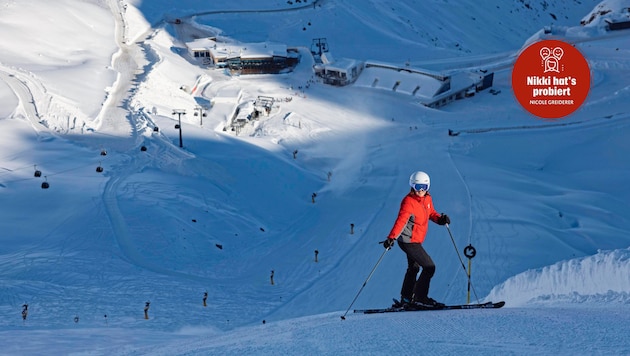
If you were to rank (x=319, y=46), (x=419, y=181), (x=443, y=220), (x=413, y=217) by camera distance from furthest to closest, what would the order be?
(x=319, y=46) → (x=443, y=220) → (x=413, y=217) → (x=419, y=181)

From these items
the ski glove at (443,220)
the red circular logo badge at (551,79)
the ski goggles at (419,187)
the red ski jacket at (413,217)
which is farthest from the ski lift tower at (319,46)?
the ski goggles at (419,187)

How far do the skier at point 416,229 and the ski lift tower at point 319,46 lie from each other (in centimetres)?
4467

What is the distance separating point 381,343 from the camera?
8664 millimetres

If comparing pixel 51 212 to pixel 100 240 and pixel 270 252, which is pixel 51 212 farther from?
pixel 270 252

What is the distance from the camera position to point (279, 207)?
2562 centimetres

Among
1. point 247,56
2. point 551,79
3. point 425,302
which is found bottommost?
point 425,302

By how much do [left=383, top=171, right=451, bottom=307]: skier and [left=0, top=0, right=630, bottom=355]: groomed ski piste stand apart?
0.49m

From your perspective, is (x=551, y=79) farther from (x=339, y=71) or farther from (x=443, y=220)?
(x=443, y=220)

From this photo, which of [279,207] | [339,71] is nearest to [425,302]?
[279,207]

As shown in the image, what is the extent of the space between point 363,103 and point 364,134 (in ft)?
21.9

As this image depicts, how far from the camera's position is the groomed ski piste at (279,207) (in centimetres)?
1088

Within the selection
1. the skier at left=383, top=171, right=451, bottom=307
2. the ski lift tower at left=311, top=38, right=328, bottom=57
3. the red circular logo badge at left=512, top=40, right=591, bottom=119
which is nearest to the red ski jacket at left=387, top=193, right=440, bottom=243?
the skier at left=383, top=171, right=451, bottom=307

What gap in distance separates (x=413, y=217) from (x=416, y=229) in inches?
7.4

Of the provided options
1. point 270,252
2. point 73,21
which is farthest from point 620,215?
point 73,21
